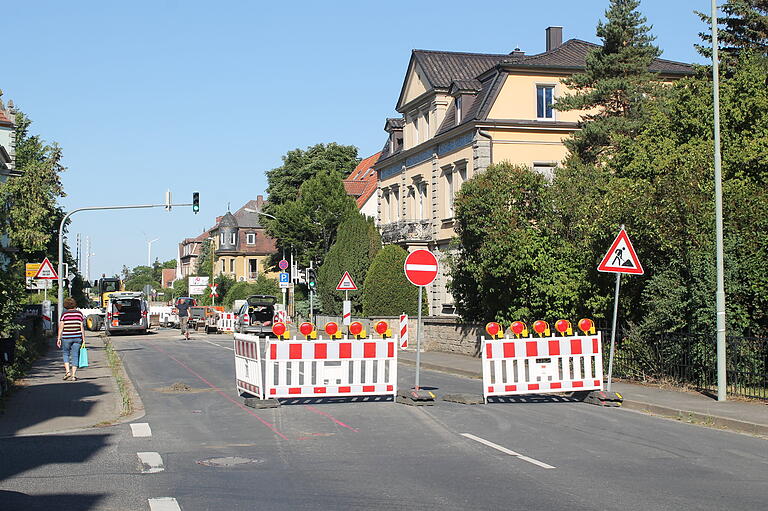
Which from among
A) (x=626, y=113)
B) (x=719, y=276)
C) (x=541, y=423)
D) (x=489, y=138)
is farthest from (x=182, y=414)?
(x=489, y=138)

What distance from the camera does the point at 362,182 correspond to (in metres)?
77.7

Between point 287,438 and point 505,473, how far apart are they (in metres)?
3.51

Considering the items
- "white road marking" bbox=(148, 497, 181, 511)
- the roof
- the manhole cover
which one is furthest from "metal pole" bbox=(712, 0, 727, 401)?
the roof

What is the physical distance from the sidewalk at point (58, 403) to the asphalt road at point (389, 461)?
758 mm

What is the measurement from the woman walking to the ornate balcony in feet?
92.9

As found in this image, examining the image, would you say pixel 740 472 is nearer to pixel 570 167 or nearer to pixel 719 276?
pixel 719 276

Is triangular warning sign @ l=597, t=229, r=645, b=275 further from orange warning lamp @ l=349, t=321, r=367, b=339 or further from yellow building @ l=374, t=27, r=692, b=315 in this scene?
yellow building @ l=374, t=27, r=692, b=315

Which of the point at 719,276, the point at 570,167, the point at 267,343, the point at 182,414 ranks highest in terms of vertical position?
the point at 570,167

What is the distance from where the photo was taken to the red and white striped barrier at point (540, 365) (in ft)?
50.8

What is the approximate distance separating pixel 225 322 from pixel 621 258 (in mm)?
39117

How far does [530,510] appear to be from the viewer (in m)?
7.48

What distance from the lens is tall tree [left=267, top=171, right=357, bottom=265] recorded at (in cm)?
6134

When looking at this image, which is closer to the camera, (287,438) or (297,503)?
(297,503)

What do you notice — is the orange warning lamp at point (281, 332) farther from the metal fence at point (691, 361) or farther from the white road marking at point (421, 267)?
the metal fence at point (691, 361)
